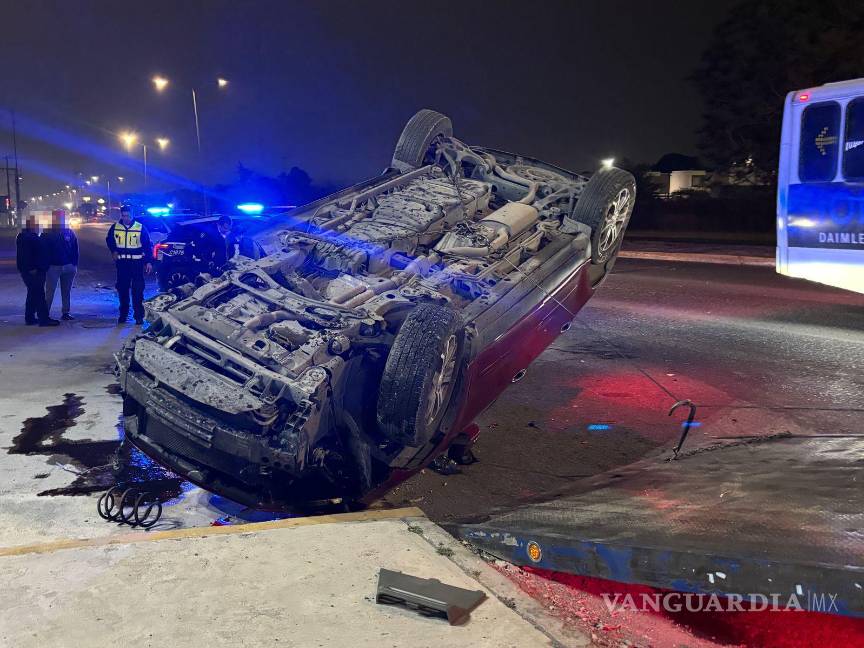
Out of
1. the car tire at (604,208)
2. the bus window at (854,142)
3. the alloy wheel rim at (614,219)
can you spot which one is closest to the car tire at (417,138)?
the car tire at (604,208)

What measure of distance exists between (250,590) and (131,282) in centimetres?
879

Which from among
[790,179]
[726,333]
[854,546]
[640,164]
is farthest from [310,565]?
[640,164]

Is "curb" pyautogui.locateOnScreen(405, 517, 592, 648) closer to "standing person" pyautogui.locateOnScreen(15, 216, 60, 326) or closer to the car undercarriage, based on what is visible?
the car undercarriage

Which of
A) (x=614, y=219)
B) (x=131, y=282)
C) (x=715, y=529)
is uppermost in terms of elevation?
(x=614, y=219)

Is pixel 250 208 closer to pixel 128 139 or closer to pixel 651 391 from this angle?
pixel 651 391

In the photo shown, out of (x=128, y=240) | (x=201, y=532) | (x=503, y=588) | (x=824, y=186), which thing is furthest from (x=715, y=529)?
(x=128, y=240)

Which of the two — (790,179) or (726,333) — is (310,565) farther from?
(726,333)

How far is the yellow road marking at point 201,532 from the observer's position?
3838mm

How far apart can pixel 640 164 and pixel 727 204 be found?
876cm

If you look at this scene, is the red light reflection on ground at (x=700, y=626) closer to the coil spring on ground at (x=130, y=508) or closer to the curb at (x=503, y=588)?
the curb at (x=503, y=588)

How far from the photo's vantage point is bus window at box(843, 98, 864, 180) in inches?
318

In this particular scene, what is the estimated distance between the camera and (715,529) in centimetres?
382

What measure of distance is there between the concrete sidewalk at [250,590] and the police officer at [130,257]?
307 inches

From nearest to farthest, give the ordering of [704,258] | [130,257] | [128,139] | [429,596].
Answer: [429,596], [130,257], [704,258], [128,139]
